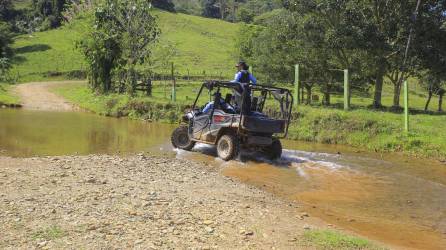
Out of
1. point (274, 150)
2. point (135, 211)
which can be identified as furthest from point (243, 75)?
point (135, 211)

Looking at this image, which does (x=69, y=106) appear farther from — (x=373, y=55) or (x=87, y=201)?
(x=87, y=201)

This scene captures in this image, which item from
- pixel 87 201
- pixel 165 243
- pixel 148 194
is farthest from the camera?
pixel 148 194

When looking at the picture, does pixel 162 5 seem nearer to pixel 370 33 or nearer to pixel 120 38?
pixel 120 38

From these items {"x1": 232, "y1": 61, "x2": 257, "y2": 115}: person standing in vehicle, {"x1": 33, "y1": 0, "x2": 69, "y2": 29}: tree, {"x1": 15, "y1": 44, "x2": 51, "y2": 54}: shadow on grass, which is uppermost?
{"x1": 33, "y1": 0, "x2": 69, "y2": 29}: tree

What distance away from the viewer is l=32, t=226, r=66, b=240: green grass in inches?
270

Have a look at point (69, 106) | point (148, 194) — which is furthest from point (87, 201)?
point (69, 106)

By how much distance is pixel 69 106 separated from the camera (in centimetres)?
3234

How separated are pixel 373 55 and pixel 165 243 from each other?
21528mm

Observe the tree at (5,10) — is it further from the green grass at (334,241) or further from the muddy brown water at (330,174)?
the green grass at (334,241)

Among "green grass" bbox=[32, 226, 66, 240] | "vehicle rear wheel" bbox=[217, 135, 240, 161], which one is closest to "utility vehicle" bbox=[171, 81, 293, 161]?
"vehicle rear wheel" bbox=[217, 135, 240, 161]

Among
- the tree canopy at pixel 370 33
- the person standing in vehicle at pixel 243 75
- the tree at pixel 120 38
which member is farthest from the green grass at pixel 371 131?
the tree at pixel 120 38

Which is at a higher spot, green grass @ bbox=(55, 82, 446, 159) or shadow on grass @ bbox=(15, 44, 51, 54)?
shadow on grass @ bbox=(15, 44, 51, 54)

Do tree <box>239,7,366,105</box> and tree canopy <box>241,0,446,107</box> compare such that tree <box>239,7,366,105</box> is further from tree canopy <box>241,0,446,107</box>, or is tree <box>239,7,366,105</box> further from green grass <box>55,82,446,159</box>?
green grass <box>55,82,446,159</box>

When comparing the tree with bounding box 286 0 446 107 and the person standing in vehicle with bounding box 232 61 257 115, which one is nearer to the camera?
the person standing in vehicle with bounding box 232 61 257 115
